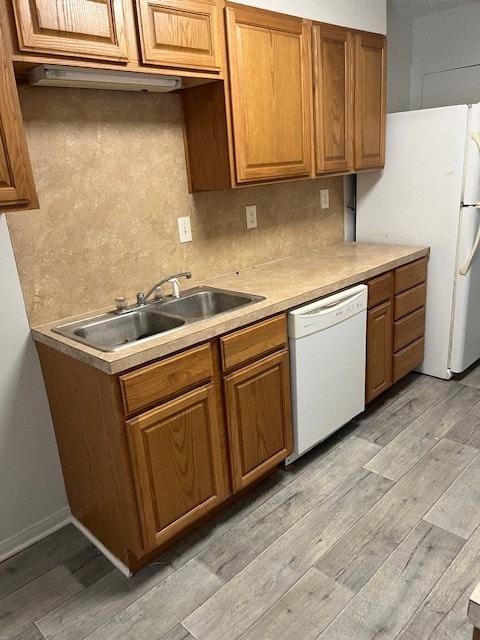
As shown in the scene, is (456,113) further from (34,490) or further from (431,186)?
(34,490)

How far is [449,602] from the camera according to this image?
161 cm

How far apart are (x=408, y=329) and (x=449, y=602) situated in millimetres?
1645

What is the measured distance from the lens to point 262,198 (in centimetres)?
274

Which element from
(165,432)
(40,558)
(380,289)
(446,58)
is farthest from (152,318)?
(446,58)

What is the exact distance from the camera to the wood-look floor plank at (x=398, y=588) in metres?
1.54

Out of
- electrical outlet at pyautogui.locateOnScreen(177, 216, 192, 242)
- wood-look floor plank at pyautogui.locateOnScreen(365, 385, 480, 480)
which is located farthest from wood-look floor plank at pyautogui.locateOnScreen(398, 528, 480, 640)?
electrical outlet at pyautogui.locateOnScreen(177, 216, 192, 242)

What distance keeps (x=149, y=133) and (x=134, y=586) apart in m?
1.85

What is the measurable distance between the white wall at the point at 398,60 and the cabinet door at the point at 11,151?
303 cm

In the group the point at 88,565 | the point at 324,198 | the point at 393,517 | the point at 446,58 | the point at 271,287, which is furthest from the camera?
the point at 446,58

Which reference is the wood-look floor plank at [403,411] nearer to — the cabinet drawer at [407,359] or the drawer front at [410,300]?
the cabinet drawer at [407,359]

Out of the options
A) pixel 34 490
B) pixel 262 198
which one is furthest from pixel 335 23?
pixel 34 490

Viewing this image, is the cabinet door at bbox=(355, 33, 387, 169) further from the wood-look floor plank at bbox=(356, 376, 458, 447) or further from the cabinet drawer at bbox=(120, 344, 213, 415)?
the cabinet drawer at bbox=(120, 344, 213, 415)

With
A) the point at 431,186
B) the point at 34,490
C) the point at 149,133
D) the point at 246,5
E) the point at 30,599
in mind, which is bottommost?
the point at 30,599

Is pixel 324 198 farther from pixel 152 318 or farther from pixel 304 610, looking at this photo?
pixel 304 610
